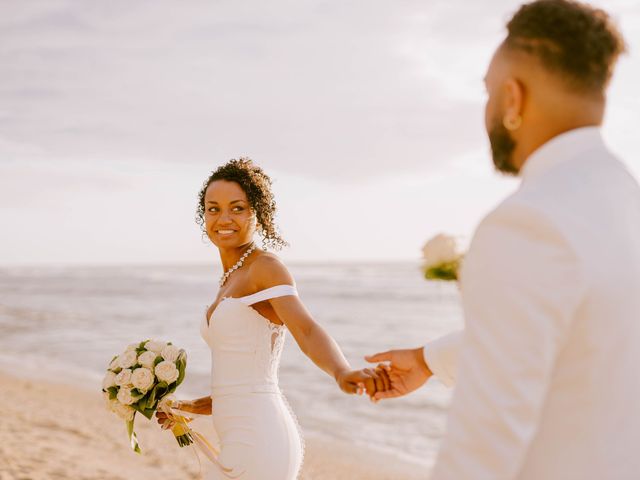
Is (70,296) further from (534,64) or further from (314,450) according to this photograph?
(534,64)

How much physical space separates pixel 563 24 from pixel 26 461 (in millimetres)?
8141

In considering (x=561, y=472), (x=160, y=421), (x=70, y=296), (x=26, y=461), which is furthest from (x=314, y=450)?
(x=70, y=296)

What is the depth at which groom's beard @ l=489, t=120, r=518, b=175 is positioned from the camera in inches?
64.4

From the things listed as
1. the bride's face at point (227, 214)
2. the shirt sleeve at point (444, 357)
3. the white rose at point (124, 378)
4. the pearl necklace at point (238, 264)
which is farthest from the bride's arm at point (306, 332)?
the white rose at point (124, 378)

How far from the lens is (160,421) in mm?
3971

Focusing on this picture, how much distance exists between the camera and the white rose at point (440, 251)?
7.41ft

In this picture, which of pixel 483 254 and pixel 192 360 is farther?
pixel 192 360

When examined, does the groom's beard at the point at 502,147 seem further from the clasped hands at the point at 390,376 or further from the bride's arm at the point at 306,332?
the bride's arm at the point at 306,332

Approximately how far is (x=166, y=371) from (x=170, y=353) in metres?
0.15

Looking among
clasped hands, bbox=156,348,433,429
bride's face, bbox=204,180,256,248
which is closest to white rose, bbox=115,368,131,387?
bride's face, bbox=204,180,256,248

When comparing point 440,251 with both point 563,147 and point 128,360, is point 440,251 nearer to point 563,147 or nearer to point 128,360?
point 563,147

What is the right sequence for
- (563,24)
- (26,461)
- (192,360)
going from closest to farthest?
1. (563,24)
2. (26,461)
3. (192,360)

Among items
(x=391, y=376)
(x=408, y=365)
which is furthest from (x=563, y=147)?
(x=391, y=376)

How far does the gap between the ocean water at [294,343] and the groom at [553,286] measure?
951mm
